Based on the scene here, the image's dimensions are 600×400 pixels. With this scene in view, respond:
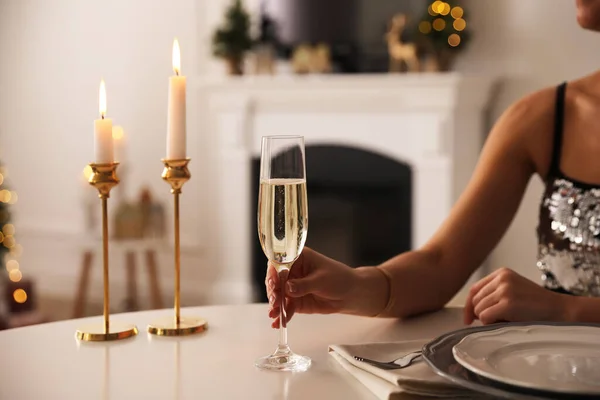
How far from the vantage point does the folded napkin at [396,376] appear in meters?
0.80

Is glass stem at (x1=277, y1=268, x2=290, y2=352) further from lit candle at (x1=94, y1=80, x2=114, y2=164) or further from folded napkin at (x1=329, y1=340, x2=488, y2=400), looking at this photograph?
lit candle at (x1=94, y1=80, x2=114, y2=164)

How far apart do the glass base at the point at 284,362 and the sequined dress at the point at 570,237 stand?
27.2 inches

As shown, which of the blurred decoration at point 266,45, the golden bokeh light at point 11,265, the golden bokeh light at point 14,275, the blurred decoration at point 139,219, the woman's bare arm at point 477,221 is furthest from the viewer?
the golden bokeh light at point 11,265

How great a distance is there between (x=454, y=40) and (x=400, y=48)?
27 cm

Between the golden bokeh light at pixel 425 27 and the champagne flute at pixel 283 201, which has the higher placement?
the golden bokeh light at pixel 425 27

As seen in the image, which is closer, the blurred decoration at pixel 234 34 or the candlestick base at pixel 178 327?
the candlestick base at pixel 178 327

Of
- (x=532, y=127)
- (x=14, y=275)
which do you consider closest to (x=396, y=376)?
(x=532, y=127)

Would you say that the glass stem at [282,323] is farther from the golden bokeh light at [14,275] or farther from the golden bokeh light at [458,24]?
the golden bokeh light at [14,275]

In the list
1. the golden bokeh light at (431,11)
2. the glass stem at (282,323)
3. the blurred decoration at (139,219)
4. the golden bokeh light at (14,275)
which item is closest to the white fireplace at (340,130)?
the golden bokeh light at (431,11)

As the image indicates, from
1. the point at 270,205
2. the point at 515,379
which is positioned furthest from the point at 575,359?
the point at 270,205

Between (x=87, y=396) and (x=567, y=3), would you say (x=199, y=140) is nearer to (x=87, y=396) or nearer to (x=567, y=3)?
(x=567, y=3)

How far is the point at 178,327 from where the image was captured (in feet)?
3.59

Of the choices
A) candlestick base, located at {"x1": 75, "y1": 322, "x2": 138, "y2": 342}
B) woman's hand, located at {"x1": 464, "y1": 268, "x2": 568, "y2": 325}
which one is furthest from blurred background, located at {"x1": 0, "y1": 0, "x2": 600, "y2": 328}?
woman's hand, located at {"x1": 464, "y1": 268, "x2": 568, "y2": 325}

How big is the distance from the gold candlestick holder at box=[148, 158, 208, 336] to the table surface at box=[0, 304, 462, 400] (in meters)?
0.02
